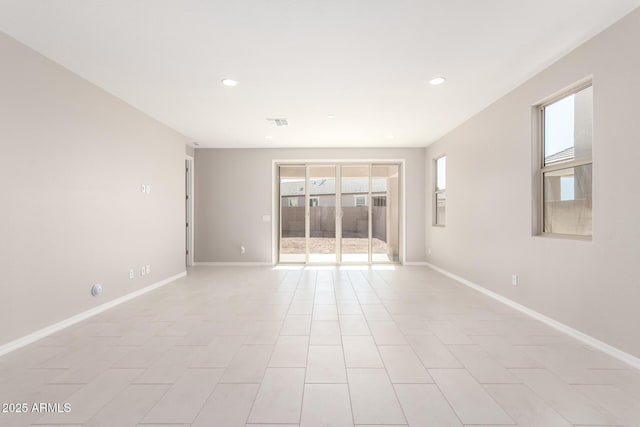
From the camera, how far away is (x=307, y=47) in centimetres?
277

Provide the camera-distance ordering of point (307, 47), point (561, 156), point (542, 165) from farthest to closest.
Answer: point (542, 165)
point (561, 156)
point (307, 47)

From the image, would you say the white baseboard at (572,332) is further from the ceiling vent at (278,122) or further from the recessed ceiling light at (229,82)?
the recessed ceiling light at (229,82)

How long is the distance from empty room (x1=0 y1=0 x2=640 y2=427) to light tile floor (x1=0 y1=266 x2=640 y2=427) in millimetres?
20

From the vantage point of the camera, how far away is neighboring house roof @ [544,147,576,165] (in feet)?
9.95

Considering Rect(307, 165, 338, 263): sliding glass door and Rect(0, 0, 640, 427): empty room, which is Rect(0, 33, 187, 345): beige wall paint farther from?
Rect(307, 165, 338, 263): sliding glass door

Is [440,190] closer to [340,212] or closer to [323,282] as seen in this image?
[340,212]

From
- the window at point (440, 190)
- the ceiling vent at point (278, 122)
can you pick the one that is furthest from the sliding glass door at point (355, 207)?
the ceiling vent at point (278, 122)

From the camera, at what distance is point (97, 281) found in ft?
11.7

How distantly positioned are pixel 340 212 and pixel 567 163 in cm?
458

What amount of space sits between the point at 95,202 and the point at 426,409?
3.92 m

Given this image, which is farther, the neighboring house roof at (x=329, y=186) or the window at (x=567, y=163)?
the neighboring house roof at (x=329, y=186)

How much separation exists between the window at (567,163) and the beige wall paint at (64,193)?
5.08m

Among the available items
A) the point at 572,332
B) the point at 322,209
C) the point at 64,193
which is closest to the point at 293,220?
the point at 322,209

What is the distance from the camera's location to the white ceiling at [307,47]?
2270mm
